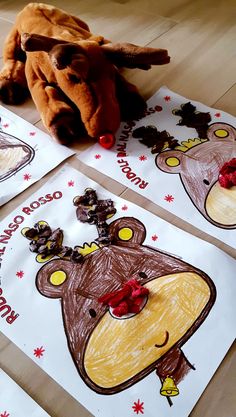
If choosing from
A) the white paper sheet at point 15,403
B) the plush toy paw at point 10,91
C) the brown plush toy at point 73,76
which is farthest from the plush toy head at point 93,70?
the white paper sheet at point 15,403

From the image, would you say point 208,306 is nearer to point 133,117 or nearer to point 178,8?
point 133,117

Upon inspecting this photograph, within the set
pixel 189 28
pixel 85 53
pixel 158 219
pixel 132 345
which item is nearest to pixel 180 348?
pixel 132 345

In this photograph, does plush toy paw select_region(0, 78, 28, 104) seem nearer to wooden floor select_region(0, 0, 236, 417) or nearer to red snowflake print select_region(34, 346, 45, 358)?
wooden floor select_region(0, 0, 236, 417)

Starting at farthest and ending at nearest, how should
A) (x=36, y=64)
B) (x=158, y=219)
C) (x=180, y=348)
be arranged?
1. (x=36, y=64)
2. (x=158, y=219)
3. (x=180, y=348)

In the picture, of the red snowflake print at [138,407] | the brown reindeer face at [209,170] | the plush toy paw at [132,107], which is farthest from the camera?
the plush toy paw at [132,107]

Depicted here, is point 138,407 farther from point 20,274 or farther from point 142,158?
point 142,158

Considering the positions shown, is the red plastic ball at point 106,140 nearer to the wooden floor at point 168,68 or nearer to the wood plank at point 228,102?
the wooden floor at point 168,68

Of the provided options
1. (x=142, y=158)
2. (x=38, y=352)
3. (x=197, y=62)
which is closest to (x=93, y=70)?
(x=142, y=158)
